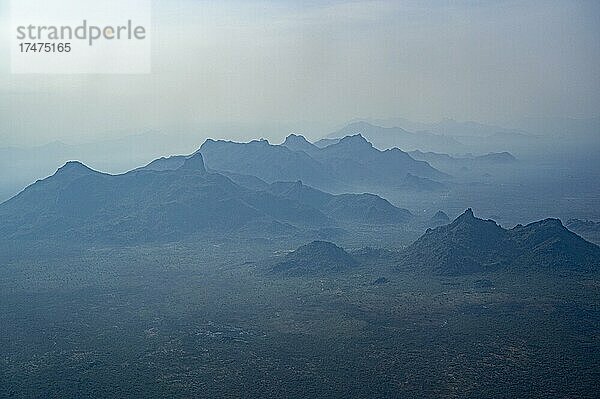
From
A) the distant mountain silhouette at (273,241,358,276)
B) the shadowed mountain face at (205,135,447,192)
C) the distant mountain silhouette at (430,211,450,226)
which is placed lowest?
the distant mountain silhouette at (273,241,358,276)

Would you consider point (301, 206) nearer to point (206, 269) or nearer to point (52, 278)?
point (206, 269)

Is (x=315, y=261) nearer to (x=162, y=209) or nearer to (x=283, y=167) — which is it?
(x=162, y=209)

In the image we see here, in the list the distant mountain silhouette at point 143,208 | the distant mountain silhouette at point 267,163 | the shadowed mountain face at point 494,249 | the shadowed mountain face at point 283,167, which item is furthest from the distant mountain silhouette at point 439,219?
the distant mountain silhouette at point 267,163

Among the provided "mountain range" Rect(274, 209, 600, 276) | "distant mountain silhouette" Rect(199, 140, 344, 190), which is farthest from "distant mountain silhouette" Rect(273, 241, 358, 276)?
"distant mountain silhouette" Rect(199, 140, 344, 190)

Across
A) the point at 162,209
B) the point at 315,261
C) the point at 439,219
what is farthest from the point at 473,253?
the point at 162,209

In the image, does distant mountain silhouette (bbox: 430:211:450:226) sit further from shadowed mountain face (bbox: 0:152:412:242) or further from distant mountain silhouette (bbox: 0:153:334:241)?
distant mountain silhouette (bbox: 0:153:334:241)

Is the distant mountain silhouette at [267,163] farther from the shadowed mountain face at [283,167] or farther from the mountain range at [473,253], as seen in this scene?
the mountain range at [473,253]
